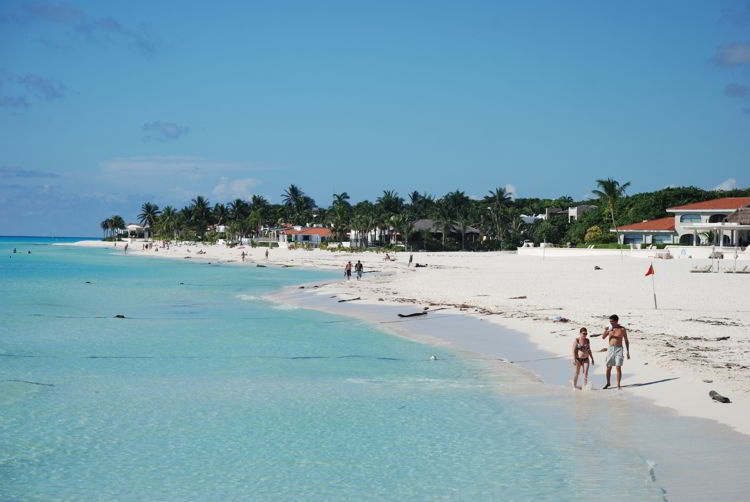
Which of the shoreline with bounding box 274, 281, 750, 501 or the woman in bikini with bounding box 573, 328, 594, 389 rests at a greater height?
the woman in bikini with bounding box 573, 328, 594, 389

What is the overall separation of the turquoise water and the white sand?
9.06 feet

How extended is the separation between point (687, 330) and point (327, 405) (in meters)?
11.4

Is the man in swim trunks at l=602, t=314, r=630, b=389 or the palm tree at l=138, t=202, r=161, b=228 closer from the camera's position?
the man in swim trunks at l=602, t=314, r=630, b=389

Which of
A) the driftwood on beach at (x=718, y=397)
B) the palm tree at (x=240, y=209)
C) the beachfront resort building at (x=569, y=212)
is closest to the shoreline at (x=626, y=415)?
the driftwood on beach at (x=718, y=397)

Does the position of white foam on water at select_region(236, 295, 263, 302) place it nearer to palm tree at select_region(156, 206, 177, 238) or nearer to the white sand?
the white sand

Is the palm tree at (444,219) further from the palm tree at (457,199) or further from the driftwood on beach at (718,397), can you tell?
the driftwood on beach at (718,397)

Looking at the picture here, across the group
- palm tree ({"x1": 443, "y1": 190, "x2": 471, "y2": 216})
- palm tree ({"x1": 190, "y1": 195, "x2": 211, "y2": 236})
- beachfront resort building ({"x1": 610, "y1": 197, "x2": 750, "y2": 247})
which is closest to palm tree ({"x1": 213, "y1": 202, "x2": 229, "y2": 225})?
palm tree ({"x1": 190, "y1": 195, "x2": 211, "y2": 236})

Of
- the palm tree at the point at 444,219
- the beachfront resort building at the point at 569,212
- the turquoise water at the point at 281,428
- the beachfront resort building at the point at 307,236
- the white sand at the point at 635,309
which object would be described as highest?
the beachfront resort building at the point at 569,212

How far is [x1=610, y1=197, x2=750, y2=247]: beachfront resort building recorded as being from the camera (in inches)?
2196

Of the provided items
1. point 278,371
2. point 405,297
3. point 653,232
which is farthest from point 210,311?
point 653,232

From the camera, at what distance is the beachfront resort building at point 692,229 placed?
55781mm

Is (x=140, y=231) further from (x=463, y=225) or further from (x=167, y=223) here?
(x=463, y=225)

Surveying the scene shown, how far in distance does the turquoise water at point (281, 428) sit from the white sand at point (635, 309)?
109 inches

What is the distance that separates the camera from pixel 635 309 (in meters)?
25.0
